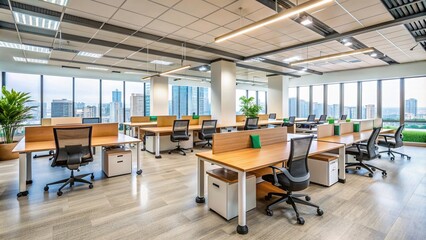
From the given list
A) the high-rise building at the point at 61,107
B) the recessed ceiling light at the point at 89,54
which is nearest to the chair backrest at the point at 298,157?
the recessed ceiling light at the point at 89,54

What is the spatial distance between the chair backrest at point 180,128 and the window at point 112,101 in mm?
6305

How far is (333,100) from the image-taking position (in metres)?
10.9

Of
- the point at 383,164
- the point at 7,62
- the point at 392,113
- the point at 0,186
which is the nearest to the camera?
the point at 0,186

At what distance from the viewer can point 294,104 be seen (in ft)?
41.7

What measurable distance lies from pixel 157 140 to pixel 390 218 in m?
4.78

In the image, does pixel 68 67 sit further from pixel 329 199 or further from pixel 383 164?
pixel 383 164

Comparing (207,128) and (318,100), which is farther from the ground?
(318,100)

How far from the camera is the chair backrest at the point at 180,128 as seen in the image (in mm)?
5704

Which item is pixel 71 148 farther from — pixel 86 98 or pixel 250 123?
pixel 86 98

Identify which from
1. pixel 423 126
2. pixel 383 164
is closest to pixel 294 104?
pixel 423 126

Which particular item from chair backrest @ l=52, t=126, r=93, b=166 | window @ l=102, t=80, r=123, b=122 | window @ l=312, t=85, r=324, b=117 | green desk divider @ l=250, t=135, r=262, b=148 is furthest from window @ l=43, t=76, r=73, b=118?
window @ l=312, t=85, r=324, b=117

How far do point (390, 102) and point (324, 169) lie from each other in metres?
7.97

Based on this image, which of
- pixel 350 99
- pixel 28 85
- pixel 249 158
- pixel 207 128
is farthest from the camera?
pixel 350 99

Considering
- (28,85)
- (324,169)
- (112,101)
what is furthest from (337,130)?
(28,85)
